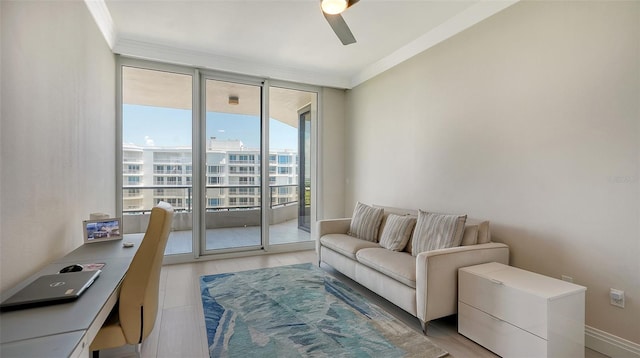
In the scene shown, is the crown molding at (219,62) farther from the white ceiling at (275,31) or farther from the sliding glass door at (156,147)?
the sliding glass door at (156,147)

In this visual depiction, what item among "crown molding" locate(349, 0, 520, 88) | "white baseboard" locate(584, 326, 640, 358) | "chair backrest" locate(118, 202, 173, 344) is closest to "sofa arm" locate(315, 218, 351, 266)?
"crown molding" locate(349, 0, 520, 88)

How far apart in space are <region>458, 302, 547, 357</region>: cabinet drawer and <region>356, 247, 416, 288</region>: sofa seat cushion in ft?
1.41

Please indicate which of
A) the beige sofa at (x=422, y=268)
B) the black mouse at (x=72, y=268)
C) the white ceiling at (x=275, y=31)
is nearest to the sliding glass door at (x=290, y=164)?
the white ceiling at (x=275, y=31)

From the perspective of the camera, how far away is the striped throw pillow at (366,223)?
12.2 ft

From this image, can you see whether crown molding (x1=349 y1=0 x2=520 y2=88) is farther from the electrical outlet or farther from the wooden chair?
the wooden chair

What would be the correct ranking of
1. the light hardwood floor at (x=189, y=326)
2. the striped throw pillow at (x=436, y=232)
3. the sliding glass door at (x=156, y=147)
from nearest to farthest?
the light hardwood floor at (x=189, y=326)
the striped throw pillow at (x=436, y=232)
the sliding glass door at (x=156, y=147)

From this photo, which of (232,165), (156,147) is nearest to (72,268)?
(156,147)

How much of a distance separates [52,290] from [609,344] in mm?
3398

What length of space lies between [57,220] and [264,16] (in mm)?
2590

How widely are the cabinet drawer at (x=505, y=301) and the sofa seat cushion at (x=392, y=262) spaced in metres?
0.39

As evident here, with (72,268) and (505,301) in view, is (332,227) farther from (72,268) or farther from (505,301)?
(72,268)

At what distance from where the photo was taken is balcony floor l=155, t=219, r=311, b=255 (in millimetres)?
4344

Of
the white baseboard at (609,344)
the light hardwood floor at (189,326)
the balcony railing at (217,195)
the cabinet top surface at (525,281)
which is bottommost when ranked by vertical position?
the light hardwood floor at (189,326)

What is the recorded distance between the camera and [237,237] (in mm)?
4797
